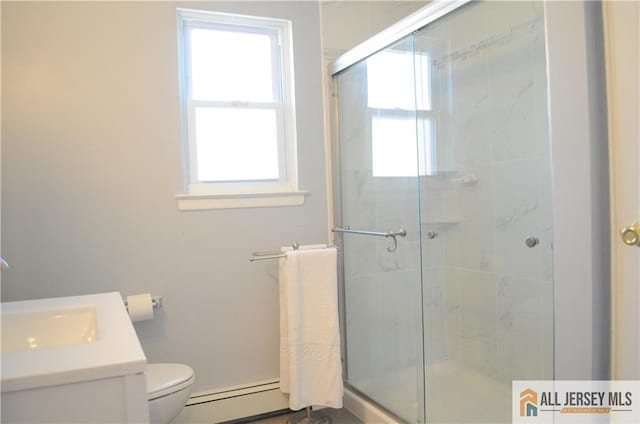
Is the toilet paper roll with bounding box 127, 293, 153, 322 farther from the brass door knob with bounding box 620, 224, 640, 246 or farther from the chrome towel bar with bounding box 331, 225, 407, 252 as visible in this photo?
the brass door knob with bounding box 620, 224, 640, 246

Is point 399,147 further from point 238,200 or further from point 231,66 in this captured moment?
point 231,66

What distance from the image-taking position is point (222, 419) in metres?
2.44

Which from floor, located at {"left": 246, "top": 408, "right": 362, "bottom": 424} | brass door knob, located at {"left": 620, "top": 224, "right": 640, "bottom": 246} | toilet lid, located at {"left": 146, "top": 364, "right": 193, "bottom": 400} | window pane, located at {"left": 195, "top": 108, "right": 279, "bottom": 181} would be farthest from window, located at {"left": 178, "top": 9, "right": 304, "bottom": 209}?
brass door knob, located at {"left": 620, "top": 224, "right": 640, "bottom": 246}

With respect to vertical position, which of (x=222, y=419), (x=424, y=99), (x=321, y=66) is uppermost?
(x=321, y=66)

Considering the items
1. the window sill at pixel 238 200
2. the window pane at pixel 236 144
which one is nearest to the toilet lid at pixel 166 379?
the window sill at pixel 238 200

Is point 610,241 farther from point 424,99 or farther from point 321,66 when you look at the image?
point 321,66

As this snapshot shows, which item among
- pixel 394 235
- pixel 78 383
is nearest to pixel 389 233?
pixel 394 235

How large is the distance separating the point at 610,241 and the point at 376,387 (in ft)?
4.93

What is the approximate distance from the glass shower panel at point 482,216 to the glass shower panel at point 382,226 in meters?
0.07

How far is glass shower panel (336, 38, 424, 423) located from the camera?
2256 mm

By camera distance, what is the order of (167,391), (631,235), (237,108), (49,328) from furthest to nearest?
(237,108) → (167,391) → (49,328) → (631,235)

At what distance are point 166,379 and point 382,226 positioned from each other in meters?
1.19

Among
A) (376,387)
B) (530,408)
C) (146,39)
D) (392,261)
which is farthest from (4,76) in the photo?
(530,408)

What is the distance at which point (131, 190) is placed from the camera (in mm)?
2270
